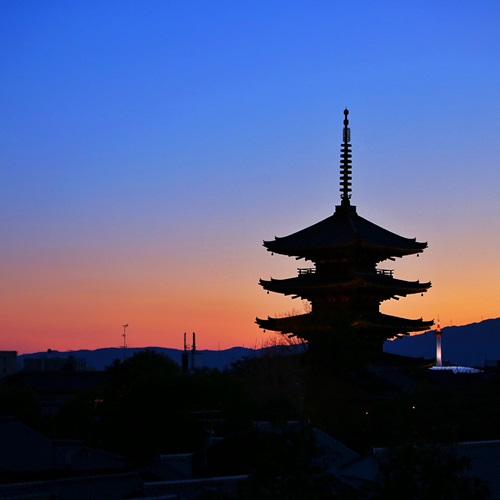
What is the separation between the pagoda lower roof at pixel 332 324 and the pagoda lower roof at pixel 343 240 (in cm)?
440

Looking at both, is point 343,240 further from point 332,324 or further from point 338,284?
point 332,324

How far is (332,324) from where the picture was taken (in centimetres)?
7581

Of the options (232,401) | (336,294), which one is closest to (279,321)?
(336,294)

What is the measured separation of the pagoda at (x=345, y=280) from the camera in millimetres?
79375

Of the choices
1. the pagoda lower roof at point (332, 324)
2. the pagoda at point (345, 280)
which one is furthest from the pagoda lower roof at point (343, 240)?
the pagoda lower roof at point (332, 324)

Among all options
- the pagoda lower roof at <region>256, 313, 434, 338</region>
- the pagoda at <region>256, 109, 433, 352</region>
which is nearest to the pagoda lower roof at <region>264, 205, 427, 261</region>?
the pagoda at <region>256, 109, 433, 352</region>

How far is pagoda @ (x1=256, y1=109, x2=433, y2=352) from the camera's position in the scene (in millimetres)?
79375

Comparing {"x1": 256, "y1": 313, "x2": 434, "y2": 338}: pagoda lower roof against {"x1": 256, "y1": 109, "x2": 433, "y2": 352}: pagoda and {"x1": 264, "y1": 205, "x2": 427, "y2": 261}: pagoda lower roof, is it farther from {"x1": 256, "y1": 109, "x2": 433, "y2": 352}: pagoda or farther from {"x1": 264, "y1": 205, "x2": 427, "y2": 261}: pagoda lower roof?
{"x1": 264, "y1": 205, "x2": 427, "y2": 261}: pagoda lower roof

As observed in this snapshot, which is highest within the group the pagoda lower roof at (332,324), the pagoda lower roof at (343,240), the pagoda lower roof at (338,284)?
the pagoda lower roof at (343,240)

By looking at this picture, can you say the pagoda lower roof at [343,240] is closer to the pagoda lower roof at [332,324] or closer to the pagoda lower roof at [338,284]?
the pagoda lower roof at [338,284]

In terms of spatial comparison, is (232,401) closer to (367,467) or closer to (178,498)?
(367,467)

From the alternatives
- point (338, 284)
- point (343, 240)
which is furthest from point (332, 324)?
point (343, 240)

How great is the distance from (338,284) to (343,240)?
10.4 ft

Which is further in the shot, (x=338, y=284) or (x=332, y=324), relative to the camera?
(x=338, y=284)
